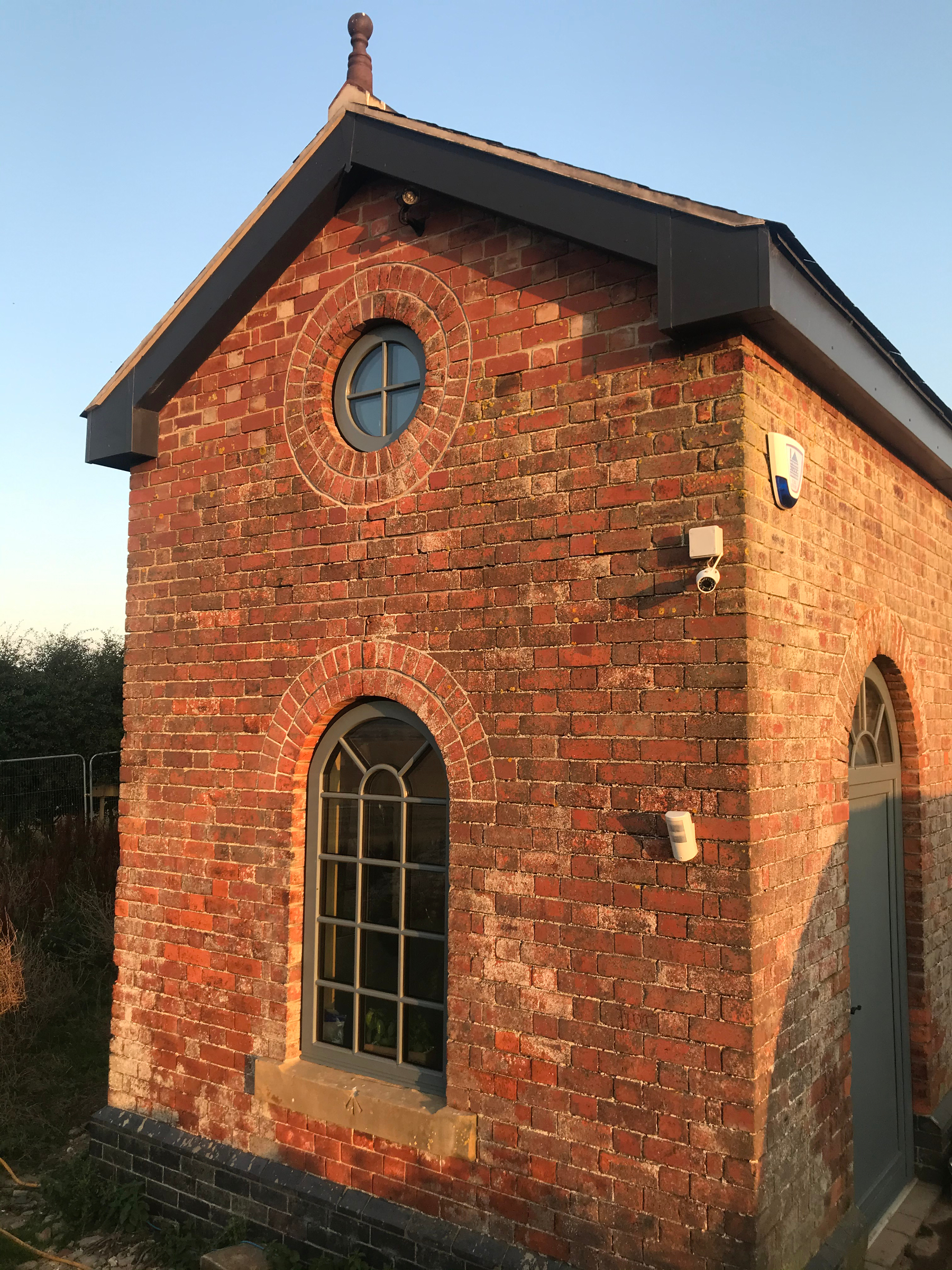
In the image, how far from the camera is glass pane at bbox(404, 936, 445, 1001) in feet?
15.1

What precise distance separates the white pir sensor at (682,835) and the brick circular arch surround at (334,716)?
0.93 metres

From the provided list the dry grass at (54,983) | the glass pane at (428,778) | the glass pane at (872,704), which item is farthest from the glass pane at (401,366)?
the dry grass at (54,983)

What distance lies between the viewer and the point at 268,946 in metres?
5.08

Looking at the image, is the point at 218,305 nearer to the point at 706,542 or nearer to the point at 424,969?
the point at 706,542

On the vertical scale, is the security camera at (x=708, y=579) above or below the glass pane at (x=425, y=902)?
above

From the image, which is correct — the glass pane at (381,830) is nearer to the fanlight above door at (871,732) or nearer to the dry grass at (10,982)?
the fanlight above door at (871,732)

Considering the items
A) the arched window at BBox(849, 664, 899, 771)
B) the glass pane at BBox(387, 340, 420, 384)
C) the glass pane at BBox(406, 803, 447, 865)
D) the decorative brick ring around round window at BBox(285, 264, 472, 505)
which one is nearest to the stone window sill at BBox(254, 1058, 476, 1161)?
the glass pane at BBox(406, 803, 447, 865)

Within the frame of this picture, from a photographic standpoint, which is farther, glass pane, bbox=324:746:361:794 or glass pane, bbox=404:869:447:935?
glass pane, bbox=324:746:361:794

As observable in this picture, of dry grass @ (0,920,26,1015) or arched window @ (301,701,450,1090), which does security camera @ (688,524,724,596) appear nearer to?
arched window @ (301,701,450,1090)

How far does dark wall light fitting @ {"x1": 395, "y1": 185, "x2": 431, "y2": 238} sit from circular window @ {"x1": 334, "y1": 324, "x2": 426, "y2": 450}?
51 centimetres

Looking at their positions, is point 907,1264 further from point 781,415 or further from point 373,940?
point 781,415

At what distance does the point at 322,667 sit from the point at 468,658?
3.20 ft

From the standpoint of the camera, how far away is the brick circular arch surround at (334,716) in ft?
14.3

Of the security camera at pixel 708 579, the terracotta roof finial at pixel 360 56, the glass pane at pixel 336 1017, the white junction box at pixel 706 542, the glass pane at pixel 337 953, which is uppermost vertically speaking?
the terracotta roof finial at pixel 360 56
